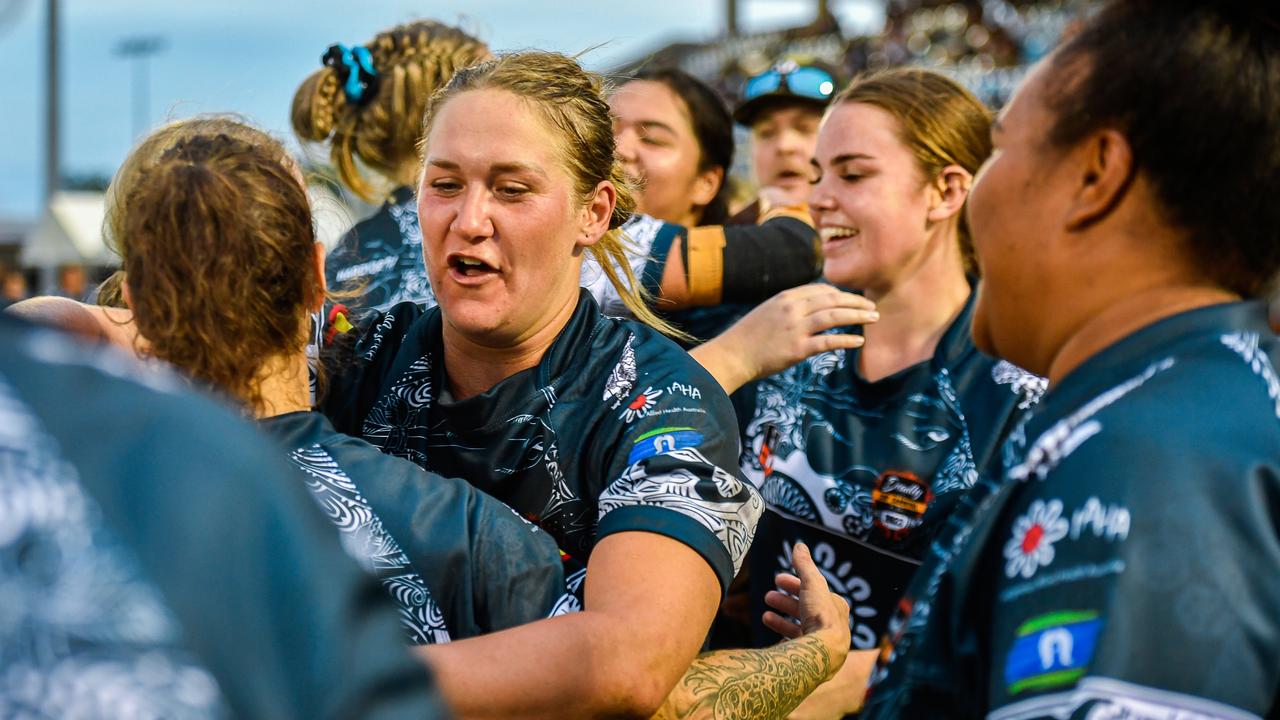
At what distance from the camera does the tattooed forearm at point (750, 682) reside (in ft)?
6.17

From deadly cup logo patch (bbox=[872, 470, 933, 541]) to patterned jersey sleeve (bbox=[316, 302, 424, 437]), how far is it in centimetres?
115

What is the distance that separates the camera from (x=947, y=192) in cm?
310

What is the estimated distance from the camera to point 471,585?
1.74 meters

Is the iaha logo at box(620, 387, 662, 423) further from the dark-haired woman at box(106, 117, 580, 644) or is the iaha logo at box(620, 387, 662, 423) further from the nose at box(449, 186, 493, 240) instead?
the nose at box(449, 186, 493, 240)

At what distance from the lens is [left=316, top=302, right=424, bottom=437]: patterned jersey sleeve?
2.26m

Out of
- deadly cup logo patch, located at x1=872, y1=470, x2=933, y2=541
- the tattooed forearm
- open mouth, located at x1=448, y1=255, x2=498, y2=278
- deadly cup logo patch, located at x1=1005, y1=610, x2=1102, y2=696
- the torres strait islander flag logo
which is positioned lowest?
the tattooed forearm

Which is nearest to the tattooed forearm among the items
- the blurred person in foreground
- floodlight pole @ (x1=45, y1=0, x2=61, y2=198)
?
the blurred person in foreground

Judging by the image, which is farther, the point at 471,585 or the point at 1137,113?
the point at 471,585

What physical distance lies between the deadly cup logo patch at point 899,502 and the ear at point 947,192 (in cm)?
71

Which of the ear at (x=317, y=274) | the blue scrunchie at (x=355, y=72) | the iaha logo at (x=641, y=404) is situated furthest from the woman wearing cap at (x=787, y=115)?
the ear at (x=317, y=274)

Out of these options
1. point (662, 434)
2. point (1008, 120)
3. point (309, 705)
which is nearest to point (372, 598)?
point (309, 705)

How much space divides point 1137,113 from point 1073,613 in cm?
53

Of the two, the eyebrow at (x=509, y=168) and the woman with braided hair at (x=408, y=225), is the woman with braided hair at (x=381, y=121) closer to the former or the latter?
the woman with braided hair at (x=408, y=225)

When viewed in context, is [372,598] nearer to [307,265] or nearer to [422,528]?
[422,528]
